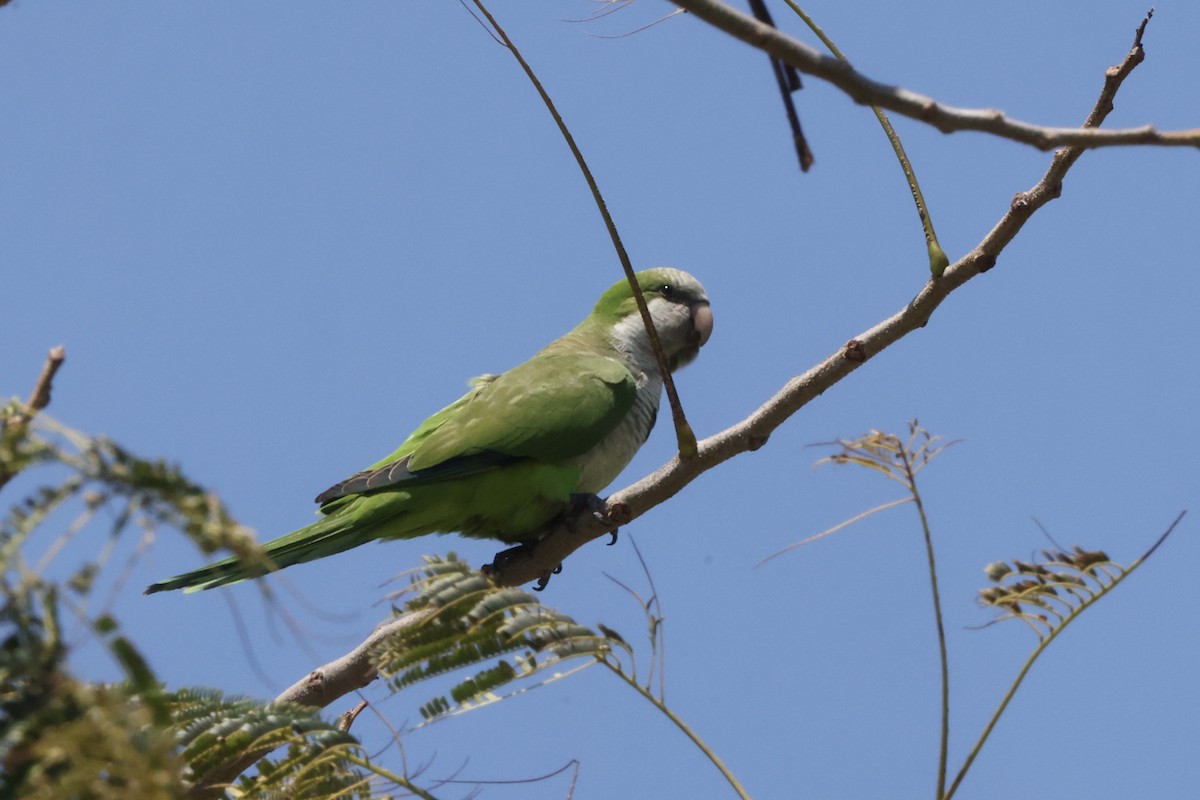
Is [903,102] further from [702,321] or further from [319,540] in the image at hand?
[702,321]

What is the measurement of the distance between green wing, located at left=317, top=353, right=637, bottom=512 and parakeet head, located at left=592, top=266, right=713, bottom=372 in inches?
31.0

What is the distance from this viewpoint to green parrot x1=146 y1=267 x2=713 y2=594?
16.8 ft

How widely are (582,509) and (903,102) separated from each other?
334 cm

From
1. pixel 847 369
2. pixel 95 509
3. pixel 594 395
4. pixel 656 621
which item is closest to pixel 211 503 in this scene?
pixel 95 509

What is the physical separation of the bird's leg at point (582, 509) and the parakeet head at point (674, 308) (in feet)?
4.85

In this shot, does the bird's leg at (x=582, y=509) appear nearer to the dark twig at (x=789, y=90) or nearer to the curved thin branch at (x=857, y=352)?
the curved thin branch at (x=857, y=352)

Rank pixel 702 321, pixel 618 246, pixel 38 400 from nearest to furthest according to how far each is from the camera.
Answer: pixel 38 400, pixel 618 246, pixel 702 321

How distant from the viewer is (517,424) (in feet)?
17.6

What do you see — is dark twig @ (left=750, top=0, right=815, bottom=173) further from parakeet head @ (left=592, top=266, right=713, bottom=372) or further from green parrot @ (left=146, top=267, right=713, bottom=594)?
parakeet head @ (left=592, top=266, right=713, bottom=372)

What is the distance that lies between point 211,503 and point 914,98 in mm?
1432

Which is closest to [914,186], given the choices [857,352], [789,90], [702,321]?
[857,352]

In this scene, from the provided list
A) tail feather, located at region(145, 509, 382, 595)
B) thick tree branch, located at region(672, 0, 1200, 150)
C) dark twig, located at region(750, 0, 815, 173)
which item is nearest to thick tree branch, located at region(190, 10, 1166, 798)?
tail feather, located at region(145, 509, 382, 595)

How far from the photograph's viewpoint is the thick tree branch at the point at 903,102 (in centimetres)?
213

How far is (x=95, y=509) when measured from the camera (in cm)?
143
